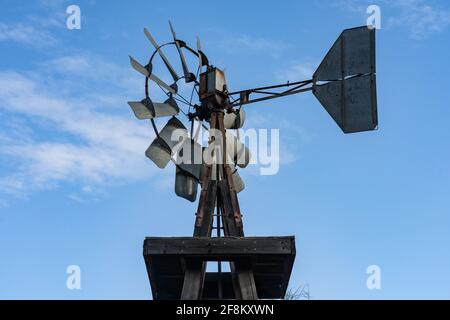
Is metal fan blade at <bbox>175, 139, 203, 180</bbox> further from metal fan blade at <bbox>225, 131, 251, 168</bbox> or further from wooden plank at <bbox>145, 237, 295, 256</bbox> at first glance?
wooden plank at <bbox>145, 237, 295, 256</bbox>

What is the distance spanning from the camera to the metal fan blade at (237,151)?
10992 mm

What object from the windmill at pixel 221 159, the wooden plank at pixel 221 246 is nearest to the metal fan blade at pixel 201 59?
the windmill at pixel 221 159

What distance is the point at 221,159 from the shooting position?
10.5 meters

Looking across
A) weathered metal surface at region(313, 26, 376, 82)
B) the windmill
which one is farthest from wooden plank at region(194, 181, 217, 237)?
weathered metal surface at region(313, 26, 376, 82)

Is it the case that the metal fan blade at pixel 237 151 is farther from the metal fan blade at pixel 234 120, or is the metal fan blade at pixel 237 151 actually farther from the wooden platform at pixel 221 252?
the wooden platform at pixel 221 252

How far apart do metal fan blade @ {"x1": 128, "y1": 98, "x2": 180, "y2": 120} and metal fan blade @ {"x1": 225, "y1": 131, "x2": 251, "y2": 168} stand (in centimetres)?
97

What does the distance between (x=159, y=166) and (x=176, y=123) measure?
0.71 metres

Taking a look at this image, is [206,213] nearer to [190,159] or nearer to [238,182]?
[190,159]

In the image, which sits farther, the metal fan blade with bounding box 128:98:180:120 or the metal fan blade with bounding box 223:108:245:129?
the metal fan blade with bounding box 223:108:245:129

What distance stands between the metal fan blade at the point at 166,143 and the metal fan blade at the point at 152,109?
16 cm

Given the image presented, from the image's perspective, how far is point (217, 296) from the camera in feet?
34.8

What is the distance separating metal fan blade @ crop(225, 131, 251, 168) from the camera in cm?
1099
